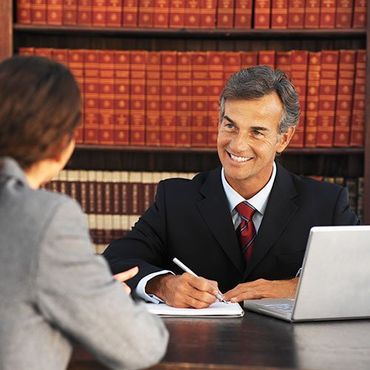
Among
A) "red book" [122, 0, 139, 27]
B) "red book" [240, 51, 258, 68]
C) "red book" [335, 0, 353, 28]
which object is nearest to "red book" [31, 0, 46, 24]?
Answer: "red book" [122, 0, 139, 27]

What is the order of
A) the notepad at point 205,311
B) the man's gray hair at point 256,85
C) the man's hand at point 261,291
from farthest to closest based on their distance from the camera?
the man's gray hair at point 256,85 → the man's hand at point 261,291 → the notepad at point 205,311

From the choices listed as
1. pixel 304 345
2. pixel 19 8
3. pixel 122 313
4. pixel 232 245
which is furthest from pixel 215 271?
pixel 19 8

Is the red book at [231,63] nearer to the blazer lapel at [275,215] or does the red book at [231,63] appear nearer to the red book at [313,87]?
the red book at [313,87]

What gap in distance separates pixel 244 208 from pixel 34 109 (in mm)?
1556

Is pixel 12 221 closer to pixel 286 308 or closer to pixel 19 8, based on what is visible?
pixel 286 308

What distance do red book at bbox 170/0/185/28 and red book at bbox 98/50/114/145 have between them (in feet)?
1.03

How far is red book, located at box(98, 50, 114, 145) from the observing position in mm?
4172

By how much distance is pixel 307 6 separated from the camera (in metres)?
4.10

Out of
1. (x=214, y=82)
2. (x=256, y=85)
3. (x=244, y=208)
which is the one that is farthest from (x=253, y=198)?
(x=214, y=82)

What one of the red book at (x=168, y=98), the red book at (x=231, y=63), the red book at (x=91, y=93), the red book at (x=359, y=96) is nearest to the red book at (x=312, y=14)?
the red book at (x=359, y=96)

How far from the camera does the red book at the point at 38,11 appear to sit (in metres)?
4.18

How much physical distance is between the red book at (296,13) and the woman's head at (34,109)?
2.66 m

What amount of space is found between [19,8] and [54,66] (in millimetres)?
2717

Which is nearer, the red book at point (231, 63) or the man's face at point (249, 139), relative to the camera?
the man's face at point (249, 139)
